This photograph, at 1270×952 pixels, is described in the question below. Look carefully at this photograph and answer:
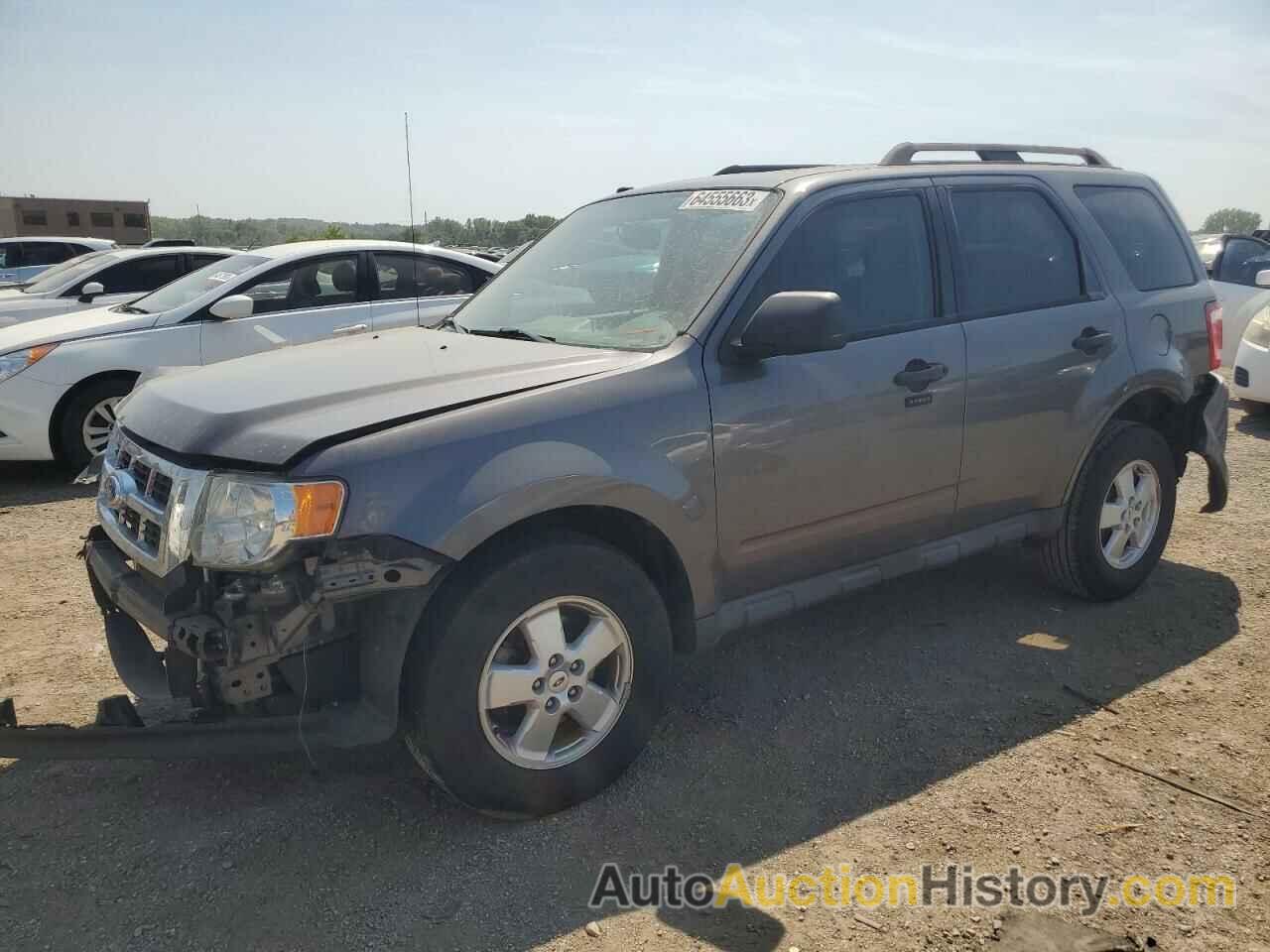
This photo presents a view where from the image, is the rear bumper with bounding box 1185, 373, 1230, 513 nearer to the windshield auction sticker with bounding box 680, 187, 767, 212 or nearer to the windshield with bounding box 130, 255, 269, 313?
the windshield auction sticker with bounding box 680, 187, 767, 212

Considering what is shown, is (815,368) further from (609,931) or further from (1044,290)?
(609,931)

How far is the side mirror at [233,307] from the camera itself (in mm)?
7223

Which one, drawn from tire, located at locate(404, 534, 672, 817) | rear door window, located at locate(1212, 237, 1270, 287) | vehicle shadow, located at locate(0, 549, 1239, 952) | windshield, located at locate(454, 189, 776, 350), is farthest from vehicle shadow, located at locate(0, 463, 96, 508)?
rear door window, located at locate(1212, 237, 1270, 287)

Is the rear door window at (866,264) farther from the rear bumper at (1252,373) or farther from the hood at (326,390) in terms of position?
the rear bumper at (1252,373)

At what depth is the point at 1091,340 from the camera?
14.4 feet

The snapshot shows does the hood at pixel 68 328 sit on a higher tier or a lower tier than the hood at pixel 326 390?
higher

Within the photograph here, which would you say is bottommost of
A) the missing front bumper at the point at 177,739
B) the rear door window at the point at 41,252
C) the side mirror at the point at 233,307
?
the missing front bumper at the point at 177,739

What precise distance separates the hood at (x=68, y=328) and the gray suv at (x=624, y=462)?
14.3ft

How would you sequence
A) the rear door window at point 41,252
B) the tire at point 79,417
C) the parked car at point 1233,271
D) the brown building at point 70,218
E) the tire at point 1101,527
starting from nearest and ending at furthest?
the tire at point 1101,527
the tire at point 79,417
the parked car at point 1233,271
the rear door window at point 41,252
the brown building at point 70,218

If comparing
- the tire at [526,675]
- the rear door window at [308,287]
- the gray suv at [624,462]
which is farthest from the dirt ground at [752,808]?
the rear door window at [308,287]

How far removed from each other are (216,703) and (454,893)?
0.82 m

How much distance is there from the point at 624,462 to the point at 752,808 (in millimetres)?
1140

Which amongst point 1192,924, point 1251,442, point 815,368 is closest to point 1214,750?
point 1192,924

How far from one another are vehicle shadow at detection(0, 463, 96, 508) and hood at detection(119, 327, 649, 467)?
4.07m
